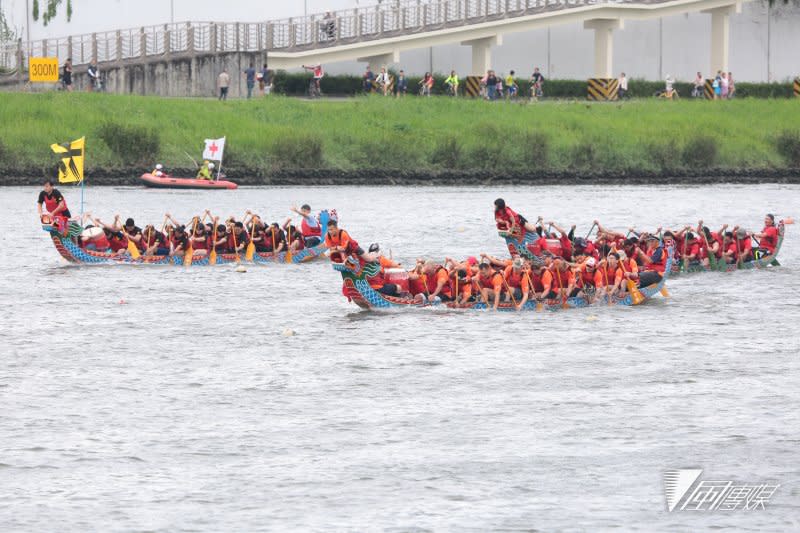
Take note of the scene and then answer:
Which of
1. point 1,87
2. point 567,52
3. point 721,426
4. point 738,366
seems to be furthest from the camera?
point 567,52

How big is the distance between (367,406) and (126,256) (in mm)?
15624

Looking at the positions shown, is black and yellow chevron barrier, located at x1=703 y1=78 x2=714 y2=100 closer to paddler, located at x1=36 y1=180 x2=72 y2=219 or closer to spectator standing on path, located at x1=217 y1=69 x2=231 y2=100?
spectator standing on path, located at x1=217 y1=69 x2=231 y2=100

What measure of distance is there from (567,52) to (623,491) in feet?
188

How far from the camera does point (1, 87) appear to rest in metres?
63.5

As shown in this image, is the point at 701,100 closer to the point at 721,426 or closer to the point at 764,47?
the point at 764,47

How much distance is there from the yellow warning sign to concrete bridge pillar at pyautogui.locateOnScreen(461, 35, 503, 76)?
1964cm

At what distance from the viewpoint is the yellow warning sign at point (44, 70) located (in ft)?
205

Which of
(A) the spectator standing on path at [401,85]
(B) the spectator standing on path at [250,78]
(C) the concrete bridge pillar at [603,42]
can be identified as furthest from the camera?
(C) the concrete bridge pillar at [603,42]

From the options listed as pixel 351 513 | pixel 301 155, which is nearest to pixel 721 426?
pixel 351 513

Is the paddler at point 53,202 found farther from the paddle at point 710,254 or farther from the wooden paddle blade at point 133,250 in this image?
the paddle at point 710,254

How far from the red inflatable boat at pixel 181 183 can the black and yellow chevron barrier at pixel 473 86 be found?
16983 millimetres

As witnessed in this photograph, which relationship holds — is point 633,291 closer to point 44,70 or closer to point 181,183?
point 181,183

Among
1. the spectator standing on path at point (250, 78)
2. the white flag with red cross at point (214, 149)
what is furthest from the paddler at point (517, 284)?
the spectator standing on path at point (250, 78)

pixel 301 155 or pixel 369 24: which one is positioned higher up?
pixel 369 24
